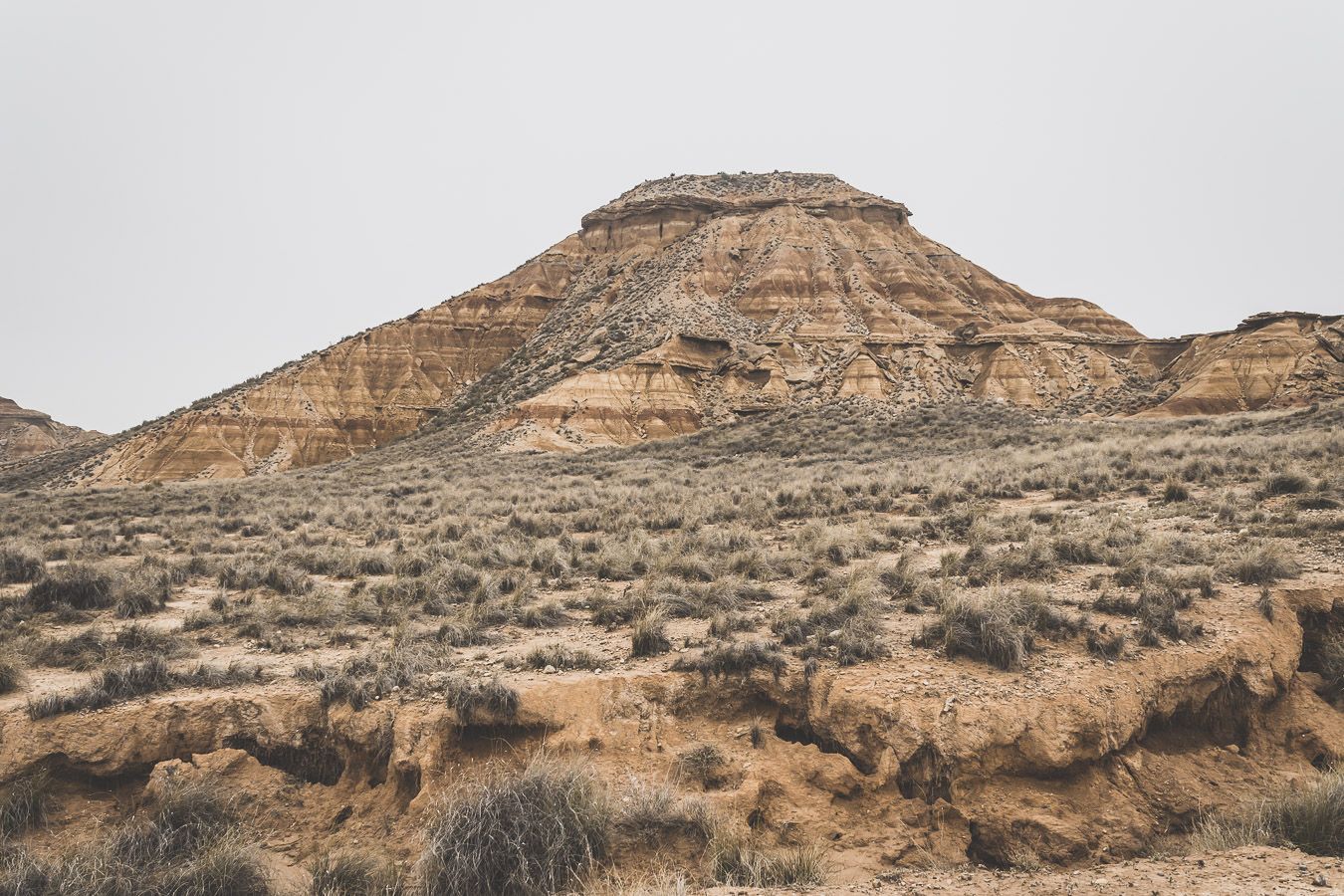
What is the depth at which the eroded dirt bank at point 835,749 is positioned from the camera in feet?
16.6

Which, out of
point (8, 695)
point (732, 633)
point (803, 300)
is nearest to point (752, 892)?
point (732, 633)

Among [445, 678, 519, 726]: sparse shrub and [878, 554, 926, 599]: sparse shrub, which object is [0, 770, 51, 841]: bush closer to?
[445, 678, 519, 726]: sparse shrub

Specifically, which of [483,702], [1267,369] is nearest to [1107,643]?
[483,702]

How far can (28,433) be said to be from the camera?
70.6 meters

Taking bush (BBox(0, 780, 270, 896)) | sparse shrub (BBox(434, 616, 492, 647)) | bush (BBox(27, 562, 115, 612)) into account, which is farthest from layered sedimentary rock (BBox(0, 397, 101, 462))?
bush (BBox(0, 780, 270, 896))

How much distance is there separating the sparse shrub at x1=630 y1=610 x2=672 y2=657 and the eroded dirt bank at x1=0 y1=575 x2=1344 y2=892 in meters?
0.53

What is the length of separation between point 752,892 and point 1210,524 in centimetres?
996

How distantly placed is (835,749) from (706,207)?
59.1 metres

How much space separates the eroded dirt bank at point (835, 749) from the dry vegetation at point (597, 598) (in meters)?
0.22

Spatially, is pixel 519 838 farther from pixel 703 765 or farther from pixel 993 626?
pixel 993 626

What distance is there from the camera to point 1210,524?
1026 centimetres

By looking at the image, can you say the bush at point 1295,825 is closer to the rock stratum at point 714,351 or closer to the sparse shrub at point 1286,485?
the sparse shrub at point 1286,485

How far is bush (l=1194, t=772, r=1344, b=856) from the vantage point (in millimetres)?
4075

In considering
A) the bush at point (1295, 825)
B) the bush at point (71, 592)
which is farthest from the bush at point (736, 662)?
the bush at point (71, 592)
